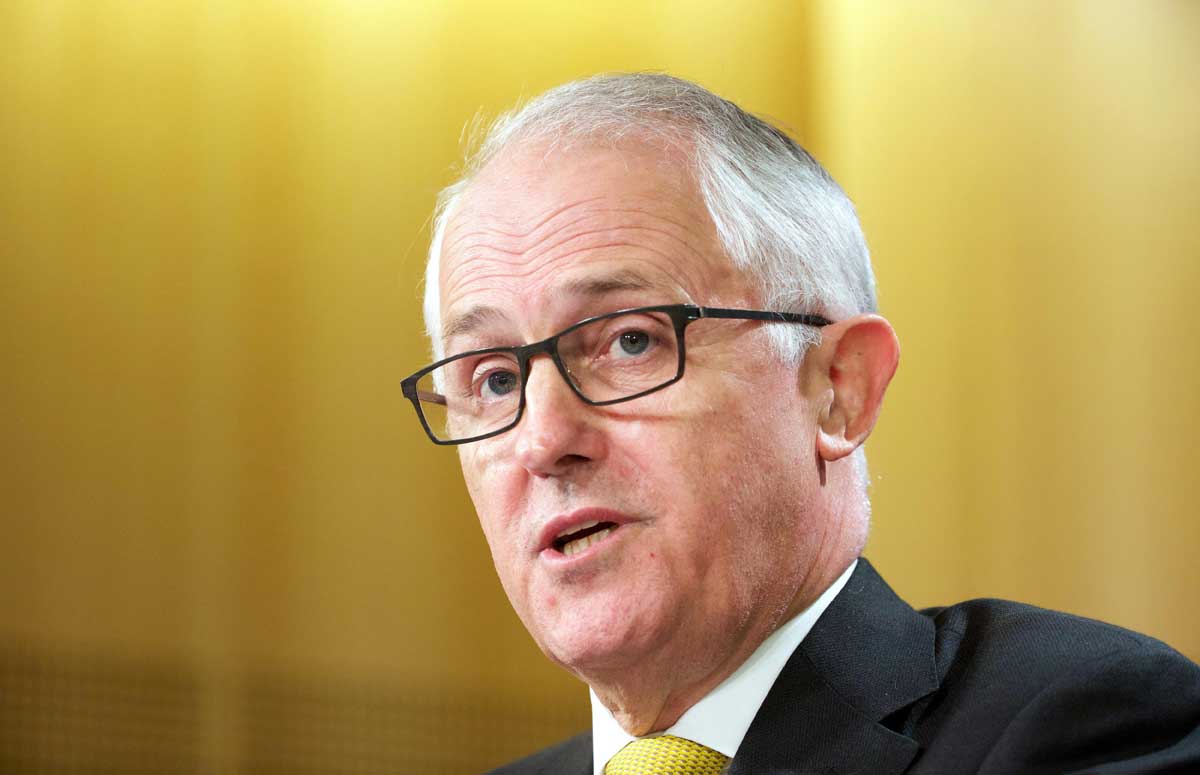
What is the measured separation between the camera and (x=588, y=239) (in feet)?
4.55

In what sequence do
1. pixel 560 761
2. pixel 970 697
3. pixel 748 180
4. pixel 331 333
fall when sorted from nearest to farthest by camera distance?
pixel 970 697 < pixel 748 180 < pixel 560 761 < pixel 331 333

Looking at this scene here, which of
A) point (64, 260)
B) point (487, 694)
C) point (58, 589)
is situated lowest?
point (487, 694)

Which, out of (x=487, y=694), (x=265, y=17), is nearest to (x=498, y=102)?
(x=265, y=17)

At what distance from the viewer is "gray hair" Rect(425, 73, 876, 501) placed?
1.44 m

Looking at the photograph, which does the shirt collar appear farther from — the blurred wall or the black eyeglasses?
the blurred wall

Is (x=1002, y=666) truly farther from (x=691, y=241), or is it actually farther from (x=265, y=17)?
(x=265, y=17)

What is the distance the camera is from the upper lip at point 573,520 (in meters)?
1.30

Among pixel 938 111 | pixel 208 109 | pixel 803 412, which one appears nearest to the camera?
pixel 803 412

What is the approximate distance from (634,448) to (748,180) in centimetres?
40

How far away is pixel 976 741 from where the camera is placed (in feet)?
3.91

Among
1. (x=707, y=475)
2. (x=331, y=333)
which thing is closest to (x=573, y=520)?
(x=707, y=475)

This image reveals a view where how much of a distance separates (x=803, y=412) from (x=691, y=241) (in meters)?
0.25

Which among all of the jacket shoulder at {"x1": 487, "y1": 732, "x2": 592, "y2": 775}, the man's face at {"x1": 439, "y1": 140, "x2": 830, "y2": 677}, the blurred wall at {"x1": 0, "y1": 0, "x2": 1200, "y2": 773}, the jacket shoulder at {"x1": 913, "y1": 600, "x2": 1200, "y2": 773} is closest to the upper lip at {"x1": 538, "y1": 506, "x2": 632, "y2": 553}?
the man's face at {"x1": 439, "y1": 140, "x2": 830, "y2": 677}

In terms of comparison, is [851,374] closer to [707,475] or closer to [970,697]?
[707,475]
